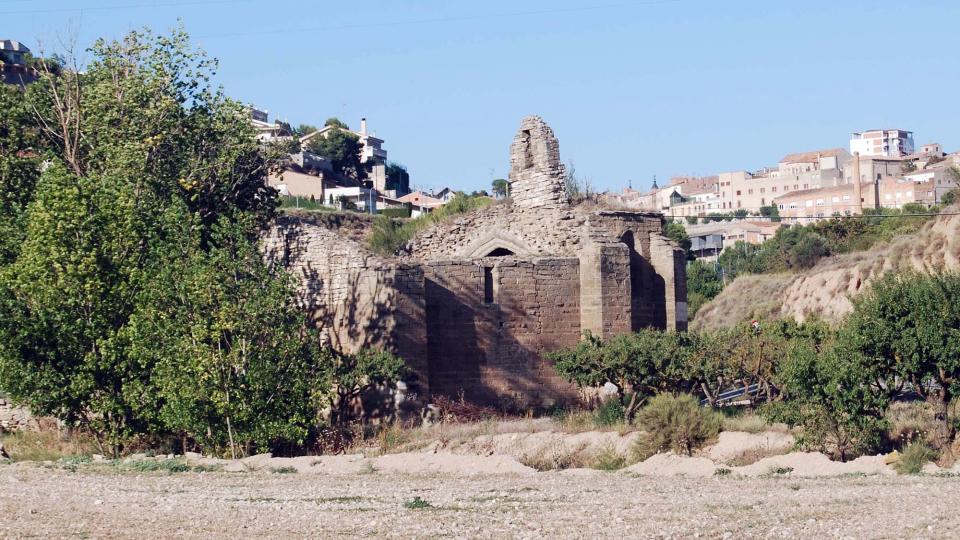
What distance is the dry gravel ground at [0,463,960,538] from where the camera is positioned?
13.3 meters

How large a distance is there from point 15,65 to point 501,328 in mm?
46315

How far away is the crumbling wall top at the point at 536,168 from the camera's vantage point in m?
28.5

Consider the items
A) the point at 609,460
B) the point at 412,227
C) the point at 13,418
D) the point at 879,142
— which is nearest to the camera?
the point at 609,460

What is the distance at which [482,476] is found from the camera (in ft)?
62.8

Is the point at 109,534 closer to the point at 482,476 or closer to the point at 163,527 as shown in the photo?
the point at 163,527

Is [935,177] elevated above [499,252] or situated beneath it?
elevated above

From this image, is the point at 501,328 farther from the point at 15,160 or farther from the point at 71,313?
the point at 15,160

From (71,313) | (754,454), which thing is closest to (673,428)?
(754,454)

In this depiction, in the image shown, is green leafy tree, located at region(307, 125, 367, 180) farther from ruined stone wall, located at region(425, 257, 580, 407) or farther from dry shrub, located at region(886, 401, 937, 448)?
dry shrub, located at region(886, 401, 937, 448)

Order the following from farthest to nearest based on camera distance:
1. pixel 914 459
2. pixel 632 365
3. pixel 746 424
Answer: pixel 632 365 → pixel 746 424 → pixel 914 459

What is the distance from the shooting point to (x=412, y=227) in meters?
30.3

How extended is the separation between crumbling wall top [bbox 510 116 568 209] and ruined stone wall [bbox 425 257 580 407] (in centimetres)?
185

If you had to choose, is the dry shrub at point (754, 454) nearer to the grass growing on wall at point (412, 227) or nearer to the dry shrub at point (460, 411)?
the dry shrub at point (460, 411)

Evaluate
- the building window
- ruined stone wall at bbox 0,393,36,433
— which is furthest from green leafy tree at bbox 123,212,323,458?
the building window
